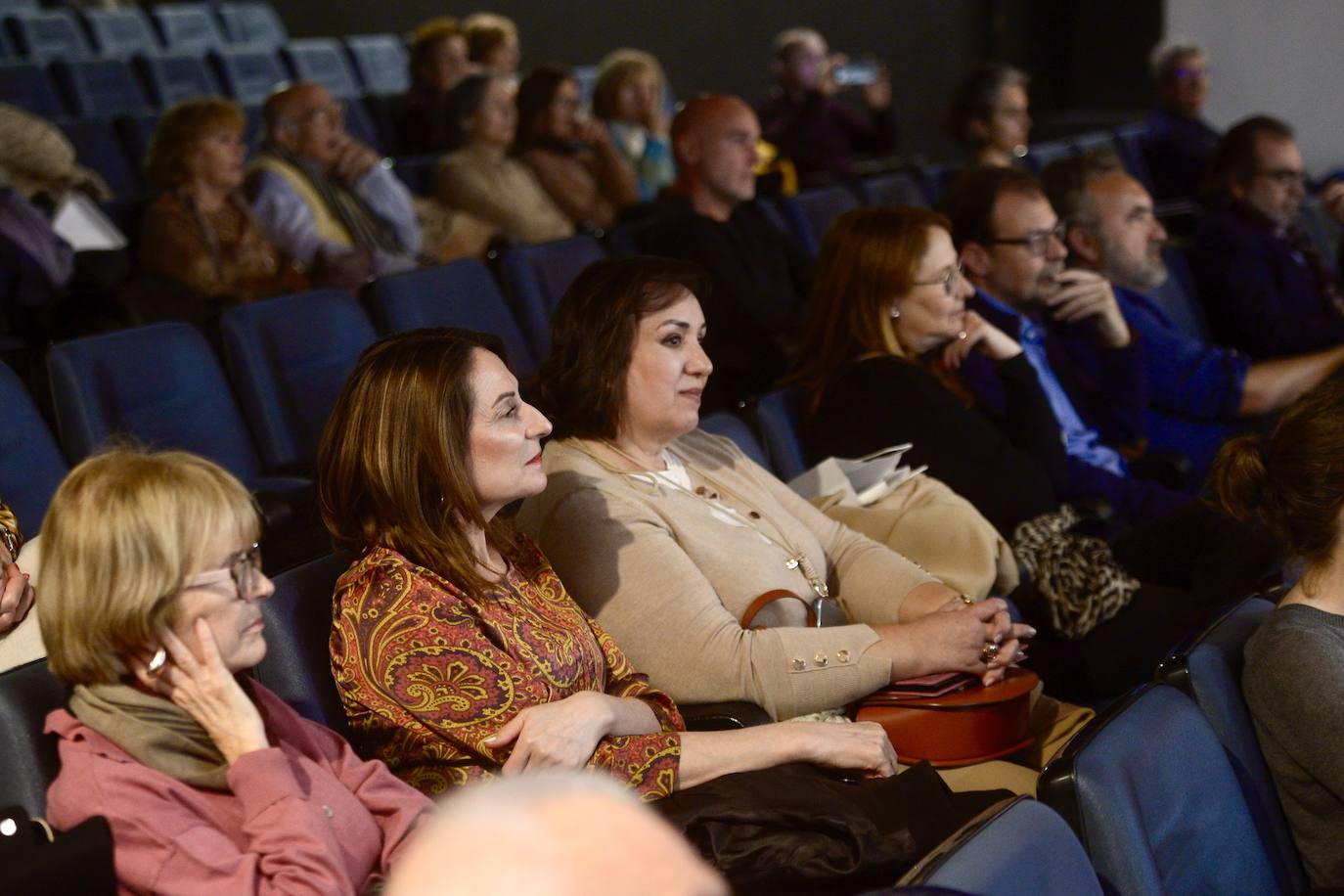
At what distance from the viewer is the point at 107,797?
3.99 feet

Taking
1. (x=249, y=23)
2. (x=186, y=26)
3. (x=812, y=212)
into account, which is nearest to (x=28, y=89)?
(x=186, y=26)

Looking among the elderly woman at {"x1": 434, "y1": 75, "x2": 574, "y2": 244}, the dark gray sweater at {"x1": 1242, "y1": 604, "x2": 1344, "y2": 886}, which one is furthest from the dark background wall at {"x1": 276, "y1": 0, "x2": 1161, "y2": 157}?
the dark gray sweater at {"x1": 1242, "y1": 604, "x2": 1344, "y2": 886}

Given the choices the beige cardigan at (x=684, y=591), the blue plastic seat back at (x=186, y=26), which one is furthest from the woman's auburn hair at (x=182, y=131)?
the blue plastic seat back at (x=186, y=26)

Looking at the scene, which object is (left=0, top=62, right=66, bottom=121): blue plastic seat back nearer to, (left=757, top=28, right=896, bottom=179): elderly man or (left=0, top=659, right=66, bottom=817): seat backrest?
(left=757, top=28, right=896, bottom=179): elderly man

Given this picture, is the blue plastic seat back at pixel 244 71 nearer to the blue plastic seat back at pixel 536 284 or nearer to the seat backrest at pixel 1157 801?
the blue plastic seat back at pixel 536 284

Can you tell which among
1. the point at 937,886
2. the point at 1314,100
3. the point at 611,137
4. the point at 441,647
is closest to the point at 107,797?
the point at 441,647

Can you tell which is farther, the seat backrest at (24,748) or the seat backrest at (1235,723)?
the seat backrest at (1235,723)

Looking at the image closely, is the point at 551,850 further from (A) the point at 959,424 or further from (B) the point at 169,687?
(A) the point at 959,424

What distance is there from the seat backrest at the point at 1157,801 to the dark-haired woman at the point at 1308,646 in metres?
0.12

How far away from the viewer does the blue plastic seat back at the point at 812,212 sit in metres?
4.55

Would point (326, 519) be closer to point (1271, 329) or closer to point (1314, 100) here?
point (1271, 329)

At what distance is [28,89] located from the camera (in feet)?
20.7

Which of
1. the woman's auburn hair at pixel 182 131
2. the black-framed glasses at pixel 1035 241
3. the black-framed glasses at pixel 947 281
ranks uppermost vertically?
the woman's auburn hair at pixel 182 131

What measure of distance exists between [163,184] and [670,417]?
2.62m
